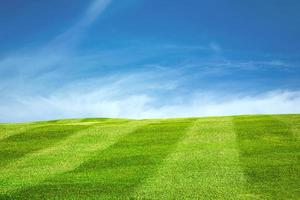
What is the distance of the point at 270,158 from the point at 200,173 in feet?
14.2

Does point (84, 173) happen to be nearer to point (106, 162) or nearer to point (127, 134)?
point (106, 162)

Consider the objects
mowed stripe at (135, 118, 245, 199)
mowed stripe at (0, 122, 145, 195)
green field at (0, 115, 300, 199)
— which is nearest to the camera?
mowed stripe at (135, 118, 245, 199)

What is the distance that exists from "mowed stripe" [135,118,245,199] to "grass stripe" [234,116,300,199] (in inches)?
21.0

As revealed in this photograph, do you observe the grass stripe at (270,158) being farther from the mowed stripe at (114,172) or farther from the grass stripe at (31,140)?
the grass stripe at (31,140)

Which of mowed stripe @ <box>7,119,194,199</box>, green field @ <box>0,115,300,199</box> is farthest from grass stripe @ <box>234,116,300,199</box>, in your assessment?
mowed stripe @ <box>7,119,194,199</box>

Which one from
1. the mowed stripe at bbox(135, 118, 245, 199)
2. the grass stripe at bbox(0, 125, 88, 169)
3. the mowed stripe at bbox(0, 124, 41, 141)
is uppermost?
the mowed stripe at bbox(0, 124, 41, 141)

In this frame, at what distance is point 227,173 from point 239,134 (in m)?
9.40

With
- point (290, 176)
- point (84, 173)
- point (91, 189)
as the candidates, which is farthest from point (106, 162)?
point (290, 176)

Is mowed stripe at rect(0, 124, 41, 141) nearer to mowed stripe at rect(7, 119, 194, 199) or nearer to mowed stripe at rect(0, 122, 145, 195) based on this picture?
mowed stripe at rect(0, 122, 145, 195)

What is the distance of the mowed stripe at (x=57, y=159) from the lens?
20594 mm

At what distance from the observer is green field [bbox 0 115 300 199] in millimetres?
17891

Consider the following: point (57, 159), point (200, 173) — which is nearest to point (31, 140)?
point (57, 159)

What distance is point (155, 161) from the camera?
74.0 feet

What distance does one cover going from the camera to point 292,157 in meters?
22.5
